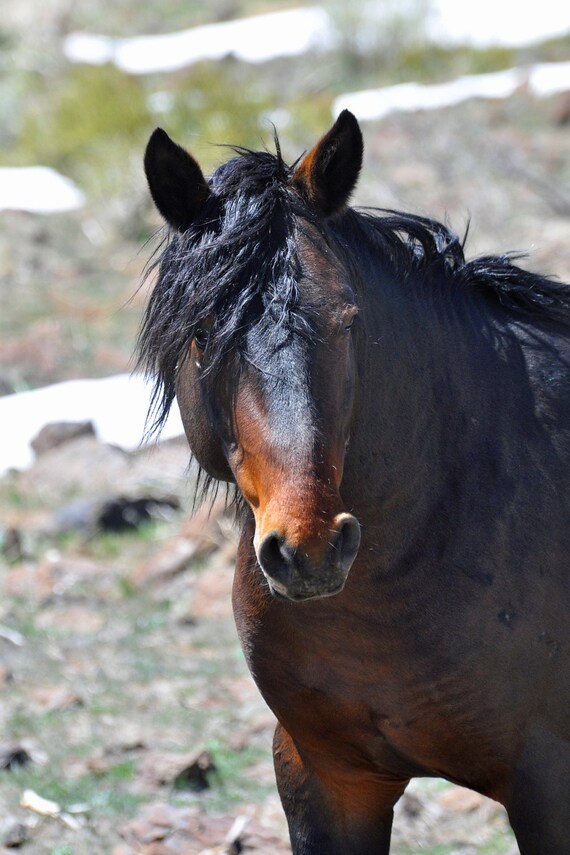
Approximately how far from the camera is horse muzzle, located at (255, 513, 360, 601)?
86.4 inches

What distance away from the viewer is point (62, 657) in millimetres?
5738

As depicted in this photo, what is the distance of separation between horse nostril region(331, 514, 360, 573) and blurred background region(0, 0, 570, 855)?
3.01 ft

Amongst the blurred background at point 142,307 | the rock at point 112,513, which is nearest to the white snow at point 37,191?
the blurred background at point 142,307

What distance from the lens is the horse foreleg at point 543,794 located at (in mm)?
2584

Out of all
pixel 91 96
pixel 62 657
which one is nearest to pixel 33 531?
pixel 62 657

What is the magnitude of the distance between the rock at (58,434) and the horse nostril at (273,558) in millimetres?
6389

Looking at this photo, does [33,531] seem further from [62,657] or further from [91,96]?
[91,96]

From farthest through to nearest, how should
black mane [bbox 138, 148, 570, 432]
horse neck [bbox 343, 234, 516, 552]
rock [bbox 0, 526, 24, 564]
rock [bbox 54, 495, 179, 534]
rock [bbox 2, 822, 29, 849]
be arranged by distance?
rock [bbox 54, 495, 179, 534] → rock [bbox 0, 526, 24, 564] → rock [bbox 2, 822, 29, 849] → horse neck [bbox 343, 234, 516, 552] → black mane [bbox 138, 148, 570, 432]

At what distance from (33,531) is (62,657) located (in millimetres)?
1625

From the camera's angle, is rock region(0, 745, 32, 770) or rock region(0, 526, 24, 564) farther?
rock region(0, 526, 24, 564)

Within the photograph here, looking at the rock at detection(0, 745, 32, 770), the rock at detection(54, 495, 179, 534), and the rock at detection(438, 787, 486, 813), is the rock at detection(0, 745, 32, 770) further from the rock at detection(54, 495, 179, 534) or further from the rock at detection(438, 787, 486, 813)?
the rock at detection(54, 495, 179, 534)

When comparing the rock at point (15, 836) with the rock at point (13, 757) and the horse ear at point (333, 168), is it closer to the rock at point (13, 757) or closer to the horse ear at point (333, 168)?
the rock at point (13, 757)

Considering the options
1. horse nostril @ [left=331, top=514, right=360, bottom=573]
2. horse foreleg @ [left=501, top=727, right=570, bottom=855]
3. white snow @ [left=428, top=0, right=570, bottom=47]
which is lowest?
horse foreleg @ [left=501, top=727, right=570, bottom=855]

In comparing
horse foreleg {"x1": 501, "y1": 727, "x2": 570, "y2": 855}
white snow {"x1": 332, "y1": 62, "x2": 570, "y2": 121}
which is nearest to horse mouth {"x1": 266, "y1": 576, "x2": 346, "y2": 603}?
horse foreleg {"x1": 501, "y1": 727, "x2": 570, "y2": 855}
